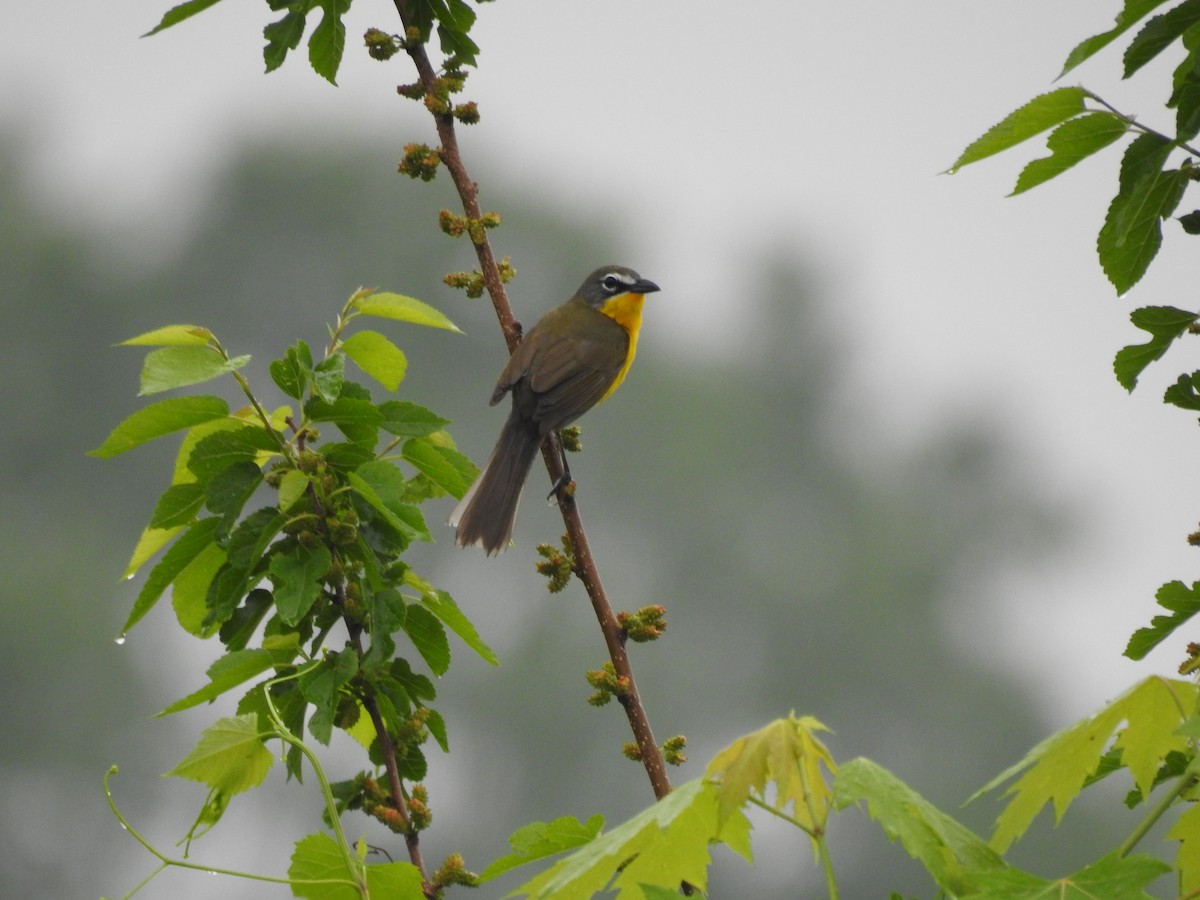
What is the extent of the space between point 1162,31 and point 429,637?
4.72 ft

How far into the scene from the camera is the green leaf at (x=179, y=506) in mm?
2477

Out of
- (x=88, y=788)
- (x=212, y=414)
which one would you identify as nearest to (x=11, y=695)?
(x=88, y=788)

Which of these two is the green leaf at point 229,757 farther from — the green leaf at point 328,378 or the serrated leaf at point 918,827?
the serrated leaf at point 918,827

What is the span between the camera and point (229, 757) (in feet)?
7.30

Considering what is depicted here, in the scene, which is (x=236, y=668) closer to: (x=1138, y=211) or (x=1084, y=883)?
(x=1084, y=883)

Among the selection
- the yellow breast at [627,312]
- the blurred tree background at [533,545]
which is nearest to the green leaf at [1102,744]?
the yellow breast at [627,312]

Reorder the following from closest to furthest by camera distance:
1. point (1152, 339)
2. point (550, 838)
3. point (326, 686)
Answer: point (1152, 339) → point (550, 838) → point (326, 686)

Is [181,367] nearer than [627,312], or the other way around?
[181,367]

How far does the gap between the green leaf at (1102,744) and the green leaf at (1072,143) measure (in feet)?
2.11

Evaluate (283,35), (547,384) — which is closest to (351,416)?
(283,35)

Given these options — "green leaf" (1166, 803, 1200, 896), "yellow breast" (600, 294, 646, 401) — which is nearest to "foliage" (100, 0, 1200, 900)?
"green leaf" (1166, 803, 1200, 896)

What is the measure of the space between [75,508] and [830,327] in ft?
108

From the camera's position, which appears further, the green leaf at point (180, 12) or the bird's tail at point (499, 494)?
the bird's tail at point (499, 494)

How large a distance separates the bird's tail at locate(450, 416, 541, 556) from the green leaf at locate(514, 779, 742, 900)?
8.57 ft
